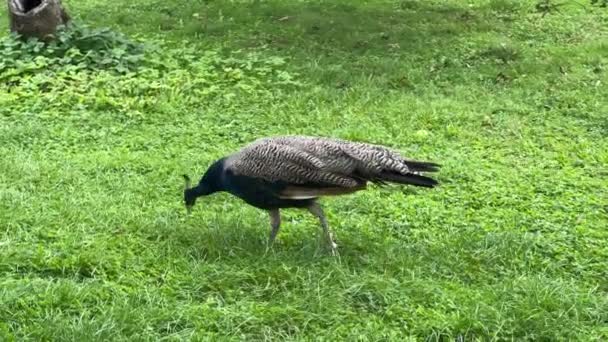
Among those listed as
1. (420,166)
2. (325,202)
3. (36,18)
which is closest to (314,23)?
(36,18)

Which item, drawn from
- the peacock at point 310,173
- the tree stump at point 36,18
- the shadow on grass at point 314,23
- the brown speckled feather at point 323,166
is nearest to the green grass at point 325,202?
the shadow on grass at point 314,23

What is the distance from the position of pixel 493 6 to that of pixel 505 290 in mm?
8513

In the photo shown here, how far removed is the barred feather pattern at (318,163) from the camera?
471 centimetres

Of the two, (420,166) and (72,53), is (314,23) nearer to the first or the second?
(72,53)

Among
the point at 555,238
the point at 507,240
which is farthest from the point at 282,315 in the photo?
the point at 555,238

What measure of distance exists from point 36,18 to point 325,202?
5095 millimetres

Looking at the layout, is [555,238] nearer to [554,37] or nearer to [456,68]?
[456,68]

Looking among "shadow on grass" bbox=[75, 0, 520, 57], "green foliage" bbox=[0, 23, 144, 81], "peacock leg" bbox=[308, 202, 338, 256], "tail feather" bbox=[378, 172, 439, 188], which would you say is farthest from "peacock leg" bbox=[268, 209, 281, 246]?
"shadow on grass" bbox=[75, 0, 520, 57]

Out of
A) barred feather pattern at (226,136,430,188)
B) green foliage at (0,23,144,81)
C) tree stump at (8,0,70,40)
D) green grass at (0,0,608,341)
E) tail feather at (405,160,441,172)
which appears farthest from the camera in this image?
tree stump at (8,0,70,40)

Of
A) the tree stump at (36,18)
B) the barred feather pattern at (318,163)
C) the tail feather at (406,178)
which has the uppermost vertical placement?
the barred feather pattern at (318,163)

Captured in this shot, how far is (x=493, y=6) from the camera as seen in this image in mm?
11984

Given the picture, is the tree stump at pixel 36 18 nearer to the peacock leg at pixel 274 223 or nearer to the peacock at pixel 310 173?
the peacock at pixel 310 173

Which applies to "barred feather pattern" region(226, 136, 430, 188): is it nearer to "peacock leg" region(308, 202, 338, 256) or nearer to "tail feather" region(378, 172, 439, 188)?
"tail feather" region(378, 172, 439, 188)

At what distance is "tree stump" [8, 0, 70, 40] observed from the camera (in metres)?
9.21
